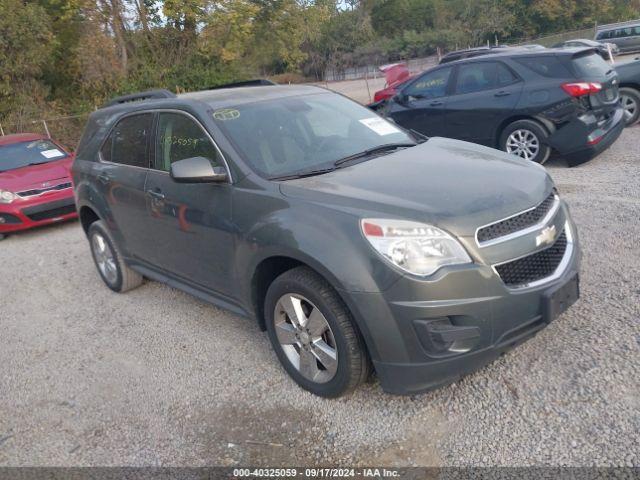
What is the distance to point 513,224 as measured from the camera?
9.68 feet

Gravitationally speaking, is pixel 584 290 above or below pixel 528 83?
below

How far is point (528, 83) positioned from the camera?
7.70 m

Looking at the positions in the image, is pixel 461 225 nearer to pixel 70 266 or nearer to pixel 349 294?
pixel 349 294

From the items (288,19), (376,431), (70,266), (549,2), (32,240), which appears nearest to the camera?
(376,431)

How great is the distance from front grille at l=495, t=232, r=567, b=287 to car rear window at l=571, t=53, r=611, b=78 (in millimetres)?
5124

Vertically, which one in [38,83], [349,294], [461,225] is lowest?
[349,294]

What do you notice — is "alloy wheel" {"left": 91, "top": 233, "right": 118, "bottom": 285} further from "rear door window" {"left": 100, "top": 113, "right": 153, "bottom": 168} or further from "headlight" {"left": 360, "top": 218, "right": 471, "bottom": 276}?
"headlight" {"left": 360, "top": 218, "right": 471, "bottom": 276}

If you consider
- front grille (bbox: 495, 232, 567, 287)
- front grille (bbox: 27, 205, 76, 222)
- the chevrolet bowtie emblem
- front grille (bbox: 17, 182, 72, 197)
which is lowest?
front grille (bbox: 27, 205, 76, 222)

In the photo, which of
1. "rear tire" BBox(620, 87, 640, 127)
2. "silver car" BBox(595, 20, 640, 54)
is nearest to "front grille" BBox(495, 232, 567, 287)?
"rear tire" BBox(620, 87, 640, 127)

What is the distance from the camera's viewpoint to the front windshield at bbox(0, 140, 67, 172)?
29.5 ft

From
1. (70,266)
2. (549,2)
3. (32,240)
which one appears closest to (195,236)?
(70,266)

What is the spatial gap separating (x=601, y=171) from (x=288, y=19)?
725 inches

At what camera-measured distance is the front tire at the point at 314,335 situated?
2965mm

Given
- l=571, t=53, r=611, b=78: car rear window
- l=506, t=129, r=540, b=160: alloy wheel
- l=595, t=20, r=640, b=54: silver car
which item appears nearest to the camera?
l=571, t=53, r=611, b=78: car rear window
